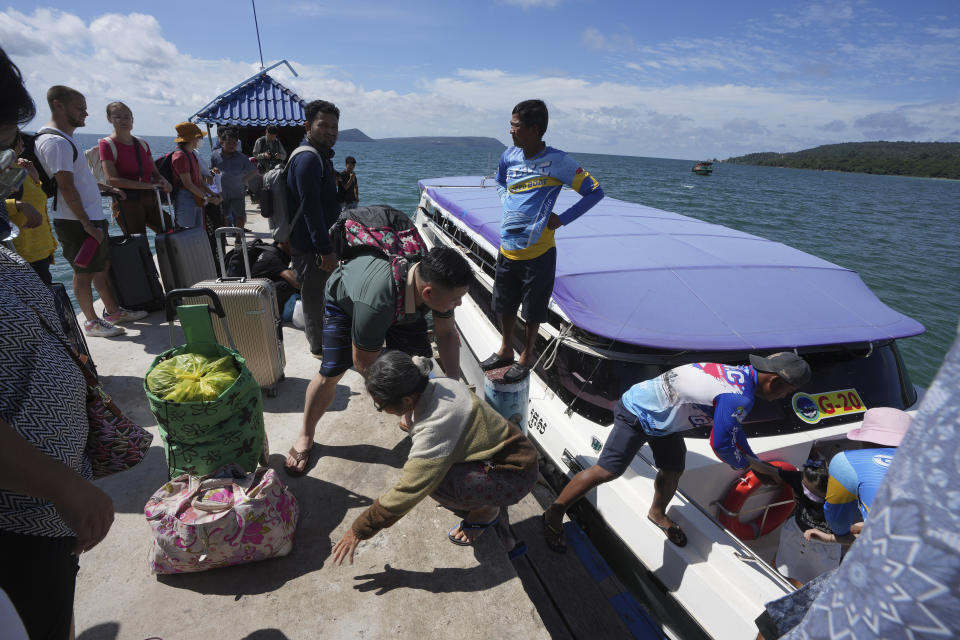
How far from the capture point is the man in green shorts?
7.93 feet

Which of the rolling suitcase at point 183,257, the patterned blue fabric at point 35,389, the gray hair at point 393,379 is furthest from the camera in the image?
the rolling suitcase at point 183,257

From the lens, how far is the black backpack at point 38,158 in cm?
364

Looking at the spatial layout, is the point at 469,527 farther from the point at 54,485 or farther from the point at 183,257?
the point at 183,257

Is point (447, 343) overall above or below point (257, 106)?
below

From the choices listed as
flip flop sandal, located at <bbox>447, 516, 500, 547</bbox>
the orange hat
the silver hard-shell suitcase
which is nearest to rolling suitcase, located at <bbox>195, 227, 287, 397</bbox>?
the silver hard-shell suitcase

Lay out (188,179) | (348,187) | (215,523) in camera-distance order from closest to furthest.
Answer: (215,523) < (188,179) < (348,187)

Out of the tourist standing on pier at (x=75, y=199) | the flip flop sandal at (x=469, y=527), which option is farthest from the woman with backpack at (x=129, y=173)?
the flip flop sandal at (x=469, y=527)

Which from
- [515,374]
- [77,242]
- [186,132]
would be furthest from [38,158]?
[515,374]

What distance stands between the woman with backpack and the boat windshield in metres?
4.93

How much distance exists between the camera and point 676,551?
2.21 metres

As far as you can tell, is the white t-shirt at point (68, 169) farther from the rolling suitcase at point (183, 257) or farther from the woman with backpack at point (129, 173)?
the woman with backpack at point (129, 173)

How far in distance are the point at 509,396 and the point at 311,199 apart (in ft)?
7.22

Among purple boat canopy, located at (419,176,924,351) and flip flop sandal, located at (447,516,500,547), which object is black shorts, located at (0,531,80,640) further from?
purple boat canopy, located at (419,176,924,351)

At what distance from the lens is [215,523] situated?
81.6 inches
